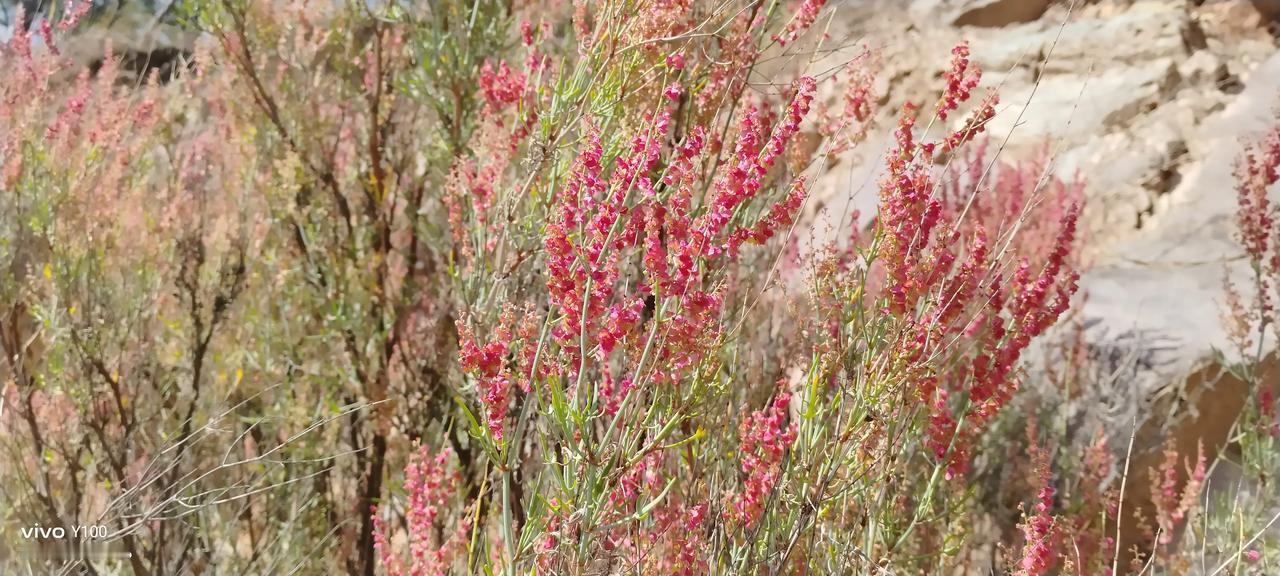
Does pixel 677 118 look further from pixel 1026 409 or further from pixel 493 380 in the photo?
pixel 1026 409

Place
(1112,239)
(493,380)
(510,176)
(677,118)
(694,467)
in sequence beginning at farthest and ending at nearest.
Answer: (1112,239) < (510,176) < (677,118) < (694,467) < (493,380)

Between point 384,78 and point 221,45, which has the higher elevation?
point 221,45

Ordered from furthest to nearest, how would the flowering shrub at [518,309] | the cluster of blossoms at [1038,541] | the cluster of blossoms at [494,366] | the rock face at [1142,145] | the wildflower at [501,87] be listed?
the rock face at [1142,145] → the wildflower at [501,87] → the cluster of blossoms at [1038,541] → the flowering shrub at [518,309] → the cluster of blossoms at [494,366]

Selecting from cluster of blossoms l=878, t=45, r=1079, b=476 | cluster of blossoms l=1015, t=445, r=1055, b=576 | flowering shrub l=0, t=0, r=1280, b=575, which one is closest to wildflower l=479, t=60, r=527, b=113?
flowering shrub l=0, t=0, r=1280, b=575

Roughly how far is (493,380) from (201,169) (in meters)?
2.88

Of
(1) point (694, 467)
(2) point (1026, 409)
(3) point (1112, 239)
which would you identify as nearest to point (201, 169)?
(1) point (694, 467)

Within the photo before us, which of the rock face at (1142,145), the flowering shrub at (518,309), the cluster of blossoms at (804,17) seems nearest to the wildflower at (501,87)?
the flowering shrub at (518,309)

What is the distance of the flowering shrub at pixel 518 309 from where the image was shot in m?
1.50

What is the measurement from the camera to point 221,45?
3.34 m

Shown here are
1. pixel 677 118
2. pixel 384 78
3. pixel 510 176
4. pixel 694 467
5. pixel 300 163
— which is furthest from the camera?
pixel 384 78

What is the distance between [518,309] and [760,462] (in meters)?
0.56

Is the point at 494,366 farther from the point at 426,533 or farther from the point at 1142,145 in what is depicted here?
the point at 1142,145

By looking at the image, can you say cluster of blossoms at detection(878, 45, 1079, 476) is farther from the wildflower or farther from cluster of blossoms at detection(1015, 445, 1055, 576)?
the wildflower

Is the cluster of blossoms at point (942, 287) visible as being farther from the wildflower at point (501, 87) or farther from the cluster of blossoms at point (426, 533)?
the wildflower at point (501, 87)
